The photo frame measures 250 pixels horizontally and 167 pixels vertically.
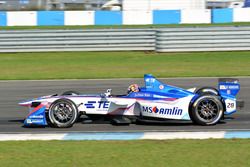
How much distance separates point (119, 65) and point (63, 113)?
9841 millimetres

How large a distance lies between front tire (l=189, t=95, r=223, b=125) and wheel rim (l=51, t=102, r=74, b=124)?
77.8 inches

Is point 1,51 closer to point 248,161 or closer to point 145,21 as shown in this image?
point 145,21

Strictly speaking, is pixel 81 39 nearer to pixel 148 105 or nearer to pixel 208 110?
pixel 148 105

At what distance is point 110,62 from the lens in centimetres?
1959

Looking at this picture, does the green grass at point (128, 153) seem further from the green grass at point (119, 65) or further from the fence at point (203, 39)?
the fence at point (203, 39)

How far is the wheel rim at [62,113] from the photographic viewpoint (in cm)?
907

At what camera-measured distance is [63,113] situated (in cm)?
915

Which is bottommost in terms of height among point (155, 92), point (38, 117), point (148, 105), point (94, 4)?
point (38, 117)

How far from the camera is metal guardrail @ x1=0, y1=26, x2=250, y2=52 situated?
2088 centimetres

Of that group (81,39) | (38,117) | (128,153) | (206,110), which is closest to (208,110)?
(206,110)

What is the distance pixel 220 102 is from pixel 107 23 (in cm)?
2713

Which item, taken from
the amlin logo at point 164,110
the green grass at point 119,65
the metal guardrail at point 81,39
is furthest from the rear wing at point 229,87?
the metal guardrail at point 81,39

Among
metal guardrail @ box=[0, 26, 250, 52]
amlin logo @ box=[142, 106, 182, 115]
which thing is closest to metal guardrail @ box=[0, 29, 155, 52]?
metal guardrail @ box=[0, 26, 250, 52]

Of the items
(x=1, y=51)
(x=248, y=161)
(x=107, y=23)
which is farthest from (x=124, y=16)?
(x=248, y=161)
